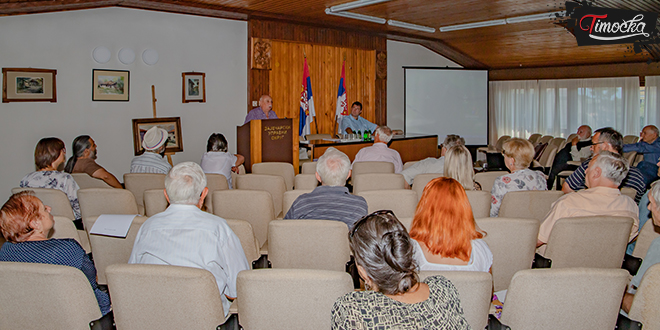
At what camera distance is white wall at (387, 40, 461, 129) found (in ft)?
41.4

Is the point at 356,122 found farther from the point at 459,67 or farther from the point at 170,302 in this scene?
the point at 170,302

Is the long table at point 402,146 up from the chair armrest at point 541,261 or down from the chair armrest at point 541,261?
up

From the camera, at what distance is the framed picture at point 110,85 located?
777 cm

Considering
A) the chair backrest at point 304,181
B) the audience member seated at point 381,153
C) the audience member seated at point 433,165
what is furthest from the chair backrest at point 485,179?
the chair backrest at point 304,181

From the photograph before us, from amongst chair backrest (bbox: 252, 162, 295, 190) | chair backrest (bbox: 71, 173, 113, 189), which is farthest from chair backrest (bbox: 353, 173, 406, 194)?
chair backrest (bbox: 71, 173, 113, 189)

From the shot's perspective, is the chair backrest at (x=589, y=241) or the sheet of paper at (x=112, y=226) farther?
the chair backrest at (x=589, y=241)

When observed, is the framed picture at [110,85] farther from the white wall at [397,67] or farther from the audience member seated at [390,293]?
the audience member seated at [390,293]

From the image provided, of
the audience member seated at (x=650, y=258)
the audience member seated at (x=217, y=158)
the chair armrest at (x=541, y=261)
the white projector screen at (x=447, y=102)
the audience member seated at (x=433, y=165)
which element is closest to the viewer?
the audience member seated at (x=650, y=258)

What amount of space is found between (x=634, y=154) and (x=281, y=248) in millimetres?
8208

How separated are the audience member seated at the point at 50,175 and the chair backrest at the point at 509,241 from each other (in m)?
3.43

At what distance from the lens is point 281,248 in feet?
9.45

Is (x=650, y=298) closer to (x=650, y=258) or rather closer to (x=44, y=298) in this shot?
(x=650, y=258)

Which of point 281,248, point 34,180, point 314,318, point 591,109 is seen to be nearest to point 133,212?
point 34,180

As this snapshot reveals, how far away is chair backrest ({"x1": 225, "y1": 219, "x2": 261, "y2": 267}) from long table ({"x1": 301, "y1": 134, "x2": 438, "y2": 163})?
5100 mm
